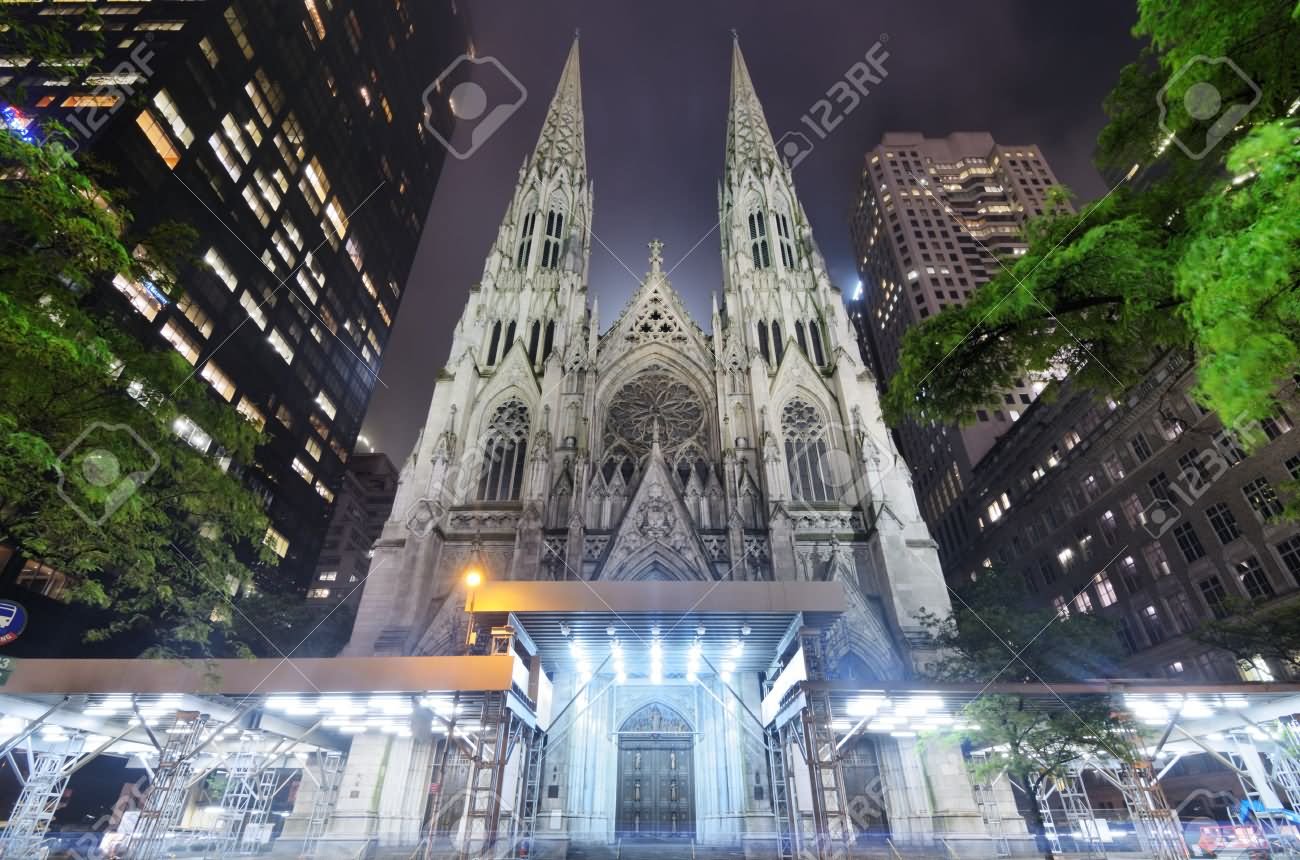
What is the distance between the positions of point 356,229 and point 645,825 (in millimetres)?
63545

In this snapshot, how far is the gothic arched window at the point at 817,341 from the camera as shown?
34.1 meters

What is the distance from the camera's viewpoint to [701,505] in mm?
27953

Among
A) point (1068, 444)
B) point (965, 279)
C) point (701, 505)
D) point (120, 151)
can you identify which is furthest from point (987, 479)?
point (120, 151)

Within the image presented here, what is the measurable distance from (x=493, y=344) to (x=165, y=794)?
26764 millimetres

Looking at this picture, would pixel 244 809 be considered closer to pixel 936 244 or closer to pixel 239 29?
pixel 239 29

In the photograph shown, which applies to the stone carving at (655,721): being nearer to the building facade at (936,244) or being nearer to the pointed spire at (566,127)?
the pointed spire at (566,127)

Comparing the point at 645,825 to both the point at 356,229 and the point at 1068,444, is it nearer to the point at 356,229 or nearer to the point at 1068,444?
the point at 1068,444

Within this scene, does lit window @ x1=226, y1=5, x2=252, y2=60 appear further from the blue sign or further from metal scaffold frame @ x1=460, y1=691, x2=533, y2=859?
metal scaffold frame @ x1=460, y1=691, x2=533, y2=859

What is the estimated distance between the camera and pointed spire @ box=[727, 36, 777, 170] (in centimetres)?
4656

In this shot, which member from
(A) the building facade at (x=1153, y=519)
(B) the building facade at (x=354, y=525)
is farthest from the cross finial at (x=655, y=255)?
(B) the building facade at (x=354, y=525)

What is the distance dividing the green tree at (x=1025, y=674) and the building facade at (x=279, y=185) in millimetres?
30765

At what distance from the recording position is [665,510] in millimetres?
26375

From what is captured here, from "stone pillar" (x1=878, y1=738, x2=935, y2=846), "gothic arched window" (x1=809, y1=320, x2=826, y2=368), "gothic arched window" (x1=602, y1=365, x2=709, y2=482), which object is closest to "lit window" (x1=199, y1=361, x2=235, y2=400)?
"gothic arched window" (x1=602, y1=365, x2=709, y2=482)

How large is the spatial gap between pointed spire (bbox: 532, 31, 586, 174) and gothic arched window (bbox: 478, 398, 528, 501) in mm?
24822
